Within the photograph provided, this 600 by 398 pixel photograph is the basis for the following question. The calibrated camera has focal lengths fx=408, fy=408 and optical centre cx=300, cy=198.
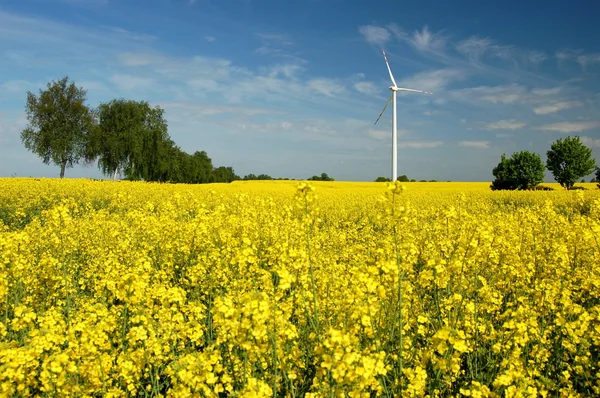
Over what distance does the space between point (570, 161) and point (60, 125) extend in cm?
7167

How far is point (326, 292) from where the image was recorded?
17.4ft

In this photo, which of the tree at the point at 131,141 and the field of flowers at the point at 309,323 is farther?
the tree at the point at 131,141

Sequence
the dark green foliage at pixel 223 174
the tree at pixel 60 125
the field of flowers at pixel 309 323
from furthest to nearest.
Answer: the dark green foliage at pixel 223 174 → the tree at pixel 60 125 → the field of flowers at pixel 309 323

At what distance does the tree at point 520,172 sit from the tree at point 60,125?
53683 mm

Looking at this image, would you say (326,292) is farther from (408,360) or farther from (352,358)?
(352,358)

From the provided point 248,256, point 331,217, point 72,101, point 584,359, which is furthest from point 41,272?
point 72,101

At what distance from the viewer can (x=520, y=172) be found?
55.8 metres

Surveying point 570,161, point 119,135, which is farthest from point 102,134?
point 570,161

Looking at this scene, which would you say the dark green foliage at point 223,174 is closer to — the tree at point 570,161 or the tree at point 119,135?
the tree at point 119,135

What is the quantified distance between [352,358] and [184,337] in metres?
2.02

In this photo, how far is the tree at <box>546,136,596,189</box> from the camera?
2387 inches

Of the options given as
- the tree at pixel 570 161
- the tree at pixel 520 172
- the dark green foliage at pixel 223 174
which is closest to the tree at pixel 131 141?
the dark green foliage at pixel 223 174

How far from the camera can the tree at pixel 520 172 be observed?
53812 mm

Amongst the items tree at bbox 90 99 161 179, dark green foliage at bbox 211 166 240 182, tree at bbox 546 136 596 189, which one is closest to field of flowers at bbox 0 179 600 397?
tree at bbox 90 99 161 179
